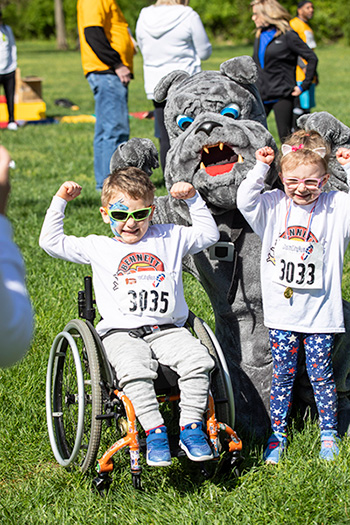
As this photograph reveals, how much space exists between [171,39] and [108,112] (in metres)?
1.03

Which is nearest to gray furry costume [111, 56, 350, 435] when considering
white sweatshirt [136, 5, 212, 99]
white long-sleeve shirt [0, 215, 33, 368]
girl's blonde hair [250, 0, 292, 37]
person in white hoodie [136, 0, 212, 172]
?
white long-sleeve shirt [0, 215, 33, 368]

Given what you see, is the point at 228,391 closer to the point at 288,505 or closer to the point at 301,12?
the point at 288,505

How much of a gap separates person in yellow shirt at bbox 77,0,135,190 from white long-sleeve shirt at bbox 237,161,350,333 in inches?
186

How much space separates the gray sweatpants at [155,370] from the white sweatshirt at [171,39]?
4.65 m

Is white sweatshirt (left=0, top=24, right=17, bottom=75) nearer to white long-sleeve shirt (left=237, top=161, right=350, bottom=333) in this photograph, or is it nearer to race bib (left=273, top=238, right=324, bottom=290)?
white long-sleeve shirt (left=237, top=161, right=350, bottom=333)

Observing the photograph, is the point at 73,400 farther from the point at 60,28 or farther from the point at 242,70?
the point at 60,28

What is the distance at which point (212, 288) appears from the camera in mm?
3309

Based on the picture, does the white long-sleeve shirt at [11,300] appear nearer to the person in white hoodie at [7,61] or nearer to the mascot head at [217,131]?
the mascot head at [217,131]

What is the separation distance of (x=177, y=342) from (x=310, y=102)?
6.55 meters

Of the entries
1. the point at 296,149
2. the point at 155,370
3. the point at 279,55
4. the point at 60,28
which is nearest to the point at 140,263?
the point at 155,370

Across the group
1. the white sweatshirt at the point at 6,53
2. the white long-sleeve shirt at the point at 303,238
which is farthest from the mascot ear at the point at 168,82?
the white sweatshirt at the point at 6,53

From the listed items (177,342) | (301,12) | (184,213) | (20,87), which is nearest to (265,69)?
(301,12)

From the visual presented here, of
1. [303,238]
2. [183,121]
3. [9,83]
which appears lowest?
[9,83]

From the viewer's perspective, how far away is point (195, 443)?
8.45 feet
